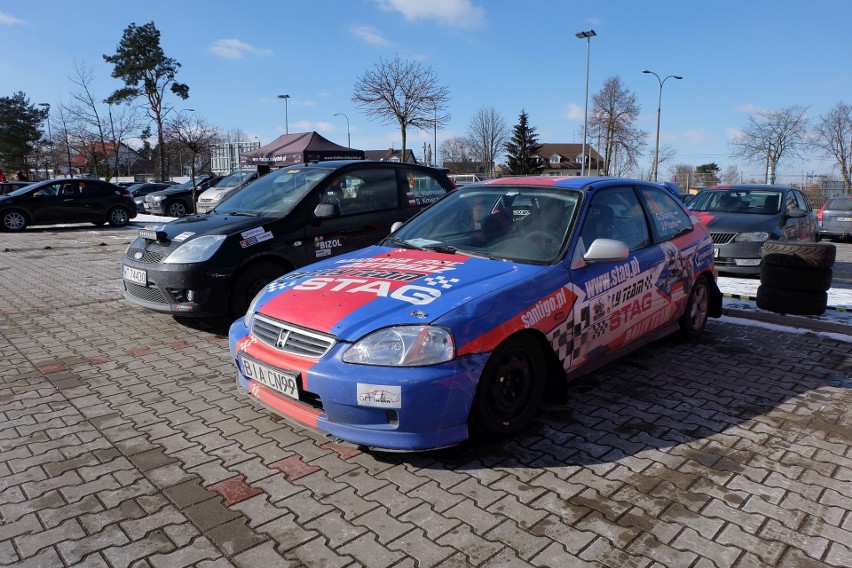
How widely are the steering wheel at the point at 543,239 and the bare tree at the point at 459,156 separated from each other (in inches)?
2200

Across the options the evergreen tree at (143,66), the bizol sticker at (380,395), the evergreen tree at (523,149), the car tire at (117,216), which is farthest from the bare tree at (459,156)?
the bizol sticker at (380,395)

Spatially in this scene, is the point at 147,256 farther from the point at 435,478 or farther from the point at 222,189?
the point at 222,189

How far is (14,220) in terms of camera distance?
17219mm

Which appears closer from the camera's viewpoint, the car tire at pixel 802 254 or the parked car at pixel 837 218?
the car tire at pixel 802 254

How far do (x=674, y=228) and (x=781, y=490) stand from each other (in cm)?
275

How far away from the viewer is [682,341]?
5711 millimetres

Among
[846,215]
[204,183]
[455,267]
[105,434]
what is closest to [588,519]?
[455,267]

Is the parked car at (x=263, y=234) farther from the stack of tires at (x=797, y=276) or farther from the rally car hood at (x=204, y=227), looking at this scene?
the stack of tires at (x=797, y=276)

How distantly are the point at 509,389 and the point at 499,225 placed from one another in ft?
4.45

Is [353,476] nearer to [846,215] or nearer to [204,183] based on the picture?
[846,215]

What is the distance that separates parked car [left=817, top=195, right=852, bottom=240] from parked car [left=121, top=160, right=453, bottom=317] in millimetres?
14222

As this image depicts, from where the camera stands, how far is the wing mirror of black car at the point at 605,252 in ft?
12.7

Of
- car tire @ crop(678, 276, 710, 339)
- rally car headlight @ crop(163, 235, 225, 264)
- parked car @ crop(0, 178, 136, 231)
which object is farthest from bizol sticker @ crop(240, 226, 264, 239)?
parked car @ crop(0, 178, 136, 231)

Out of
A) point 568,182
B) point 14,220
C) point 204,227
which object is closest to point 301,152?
point 14,220
